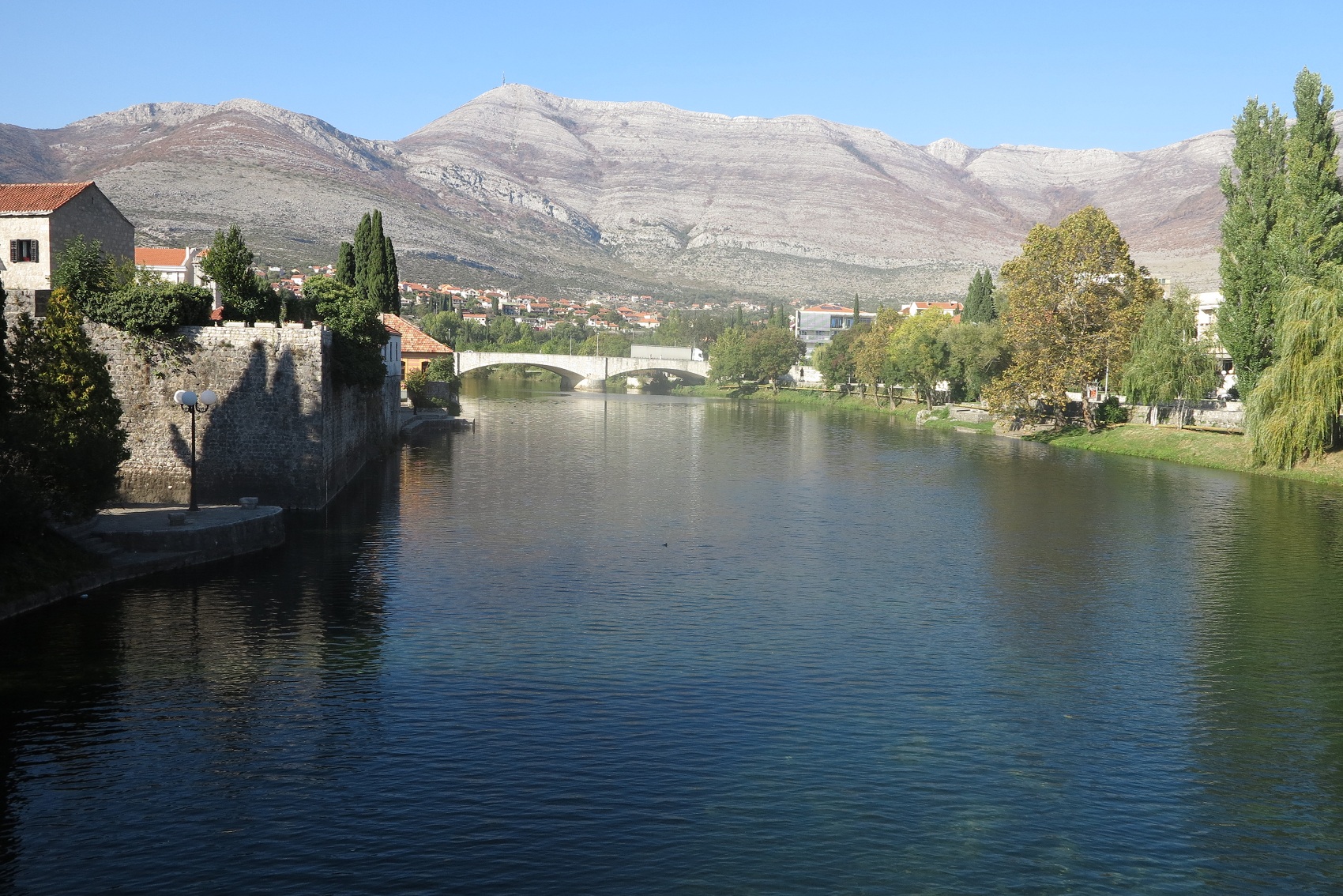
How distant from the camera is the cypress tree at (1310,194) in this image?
52219 millimetres

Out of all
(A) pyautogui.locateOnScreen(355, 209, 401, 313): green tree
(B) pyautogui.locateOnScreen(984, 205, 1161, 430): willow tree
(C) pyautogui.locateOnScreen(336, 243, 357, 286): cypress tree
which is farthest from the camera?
(B) pyautogui.locateOnScreen(984, 205, 1161, 430): willow tree

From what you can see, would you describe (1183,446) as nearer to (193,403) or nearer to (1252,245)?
(1252,245)

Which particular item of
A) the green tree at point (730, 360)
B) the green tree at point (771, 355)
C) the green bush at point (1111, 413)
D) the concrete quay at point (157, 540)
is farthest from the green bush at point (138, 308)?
the green tree at point (730, 360)

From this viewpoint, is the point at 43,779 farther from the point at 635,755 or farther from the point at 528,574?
the point at 528,574

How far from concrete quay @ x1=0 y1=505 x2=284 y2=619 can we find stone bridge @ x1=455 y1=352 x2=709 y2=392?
338ft

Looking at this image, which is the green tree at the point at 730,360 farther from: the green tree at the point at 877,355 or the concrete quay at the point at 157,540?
the concrete quay at the point at 157,540

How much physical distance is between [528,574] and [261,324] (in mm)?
13069

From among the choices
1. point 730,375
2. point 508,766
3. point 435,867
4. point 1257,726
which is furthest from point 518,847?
point 730,375

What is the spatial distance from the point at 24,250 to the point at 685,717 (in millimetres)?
38421

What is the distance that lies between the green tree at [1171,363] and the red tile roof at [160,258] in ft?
202

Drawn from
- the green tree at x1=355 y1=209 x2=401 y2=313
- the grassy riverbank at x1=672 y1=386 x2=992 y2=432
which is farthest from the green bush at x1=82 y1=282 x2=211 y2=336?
the grassy riverbank at x1=672 y1=386 x2=992 y2=432

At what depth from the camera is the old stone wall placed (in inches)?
1324

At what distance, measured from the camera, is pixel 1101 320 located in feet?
240

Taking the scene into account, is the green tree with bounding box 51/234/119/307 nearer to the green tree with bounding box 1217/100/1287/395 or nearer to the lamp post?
the lamp post
